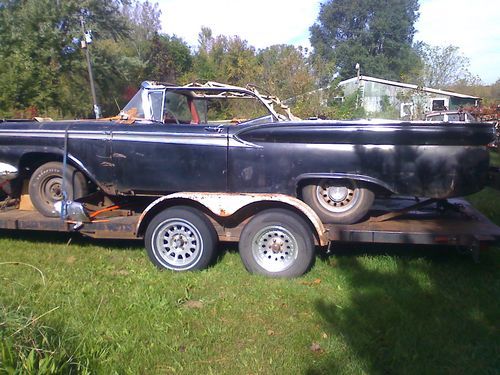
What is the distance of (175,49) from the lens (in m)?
45.0

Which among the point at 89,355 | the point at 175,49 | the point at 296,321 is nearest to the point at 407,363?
the point at 296,321

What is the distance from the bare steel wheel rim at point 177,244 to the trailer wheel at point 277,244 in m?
0.51

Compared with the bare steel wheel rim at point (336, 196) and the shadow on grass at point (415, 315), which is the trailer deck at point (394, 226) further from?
the shadow on grass at point (415, 315)

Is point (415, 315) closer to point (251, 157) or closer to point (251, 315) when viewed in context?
point (251, 315)

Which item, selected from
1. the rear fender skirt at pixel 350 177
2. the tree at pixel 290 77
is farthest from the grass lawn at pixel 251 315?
the tree at pixel 290 77

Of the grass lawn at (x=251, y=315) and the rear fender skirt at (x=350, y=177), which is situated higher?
the rear fender skirt at (x=350, y=177)

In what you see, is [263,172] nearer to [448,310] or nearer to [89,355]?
[448,310]

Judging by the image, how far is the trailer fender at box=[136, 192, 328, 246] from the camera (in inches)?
180

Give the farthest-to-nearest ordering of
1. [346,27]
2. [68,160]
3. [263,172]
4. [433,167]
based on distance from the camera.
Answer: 1. [346,27]
2. [68,160]
3. [263,172]
4. [433,167]

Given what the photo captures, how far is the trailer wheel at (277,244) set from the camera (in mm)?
4633

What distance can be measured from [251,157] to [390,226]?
60.9 inches

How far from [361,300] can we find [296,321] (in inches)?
27.7

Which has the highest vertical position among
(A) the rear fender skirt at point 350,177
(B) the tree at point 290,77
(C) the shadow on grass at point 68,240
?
(B) the tree at point 290,77

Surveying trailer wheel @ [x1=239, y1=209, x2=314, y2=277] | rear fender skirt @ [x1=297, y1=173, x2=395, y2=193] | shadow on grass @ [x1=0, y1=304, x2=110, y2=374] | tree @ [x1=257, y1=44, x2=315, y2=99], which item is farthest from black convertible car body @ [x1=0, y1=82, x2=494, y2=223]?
tree @ [x1=257, y1=44, x2=315, y2=99]
